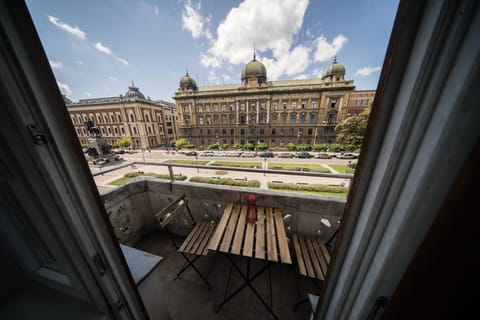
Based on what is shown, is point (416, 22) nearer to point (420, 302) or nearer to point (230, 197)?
point (420, 302)

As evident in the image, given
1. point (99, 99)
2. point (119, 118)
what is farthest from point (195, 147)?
→ point (99, 99)

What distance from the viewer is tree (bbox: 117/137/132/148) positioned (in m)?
25.2

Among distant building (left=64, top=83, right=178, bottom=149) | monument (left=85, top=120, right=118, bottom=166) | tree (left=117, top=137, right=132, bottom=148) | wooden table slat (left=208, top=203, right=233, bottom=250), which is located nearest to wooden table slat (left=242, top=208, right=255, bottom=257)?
wooden table slat (left=208, top=203, right=233, bottom=250)

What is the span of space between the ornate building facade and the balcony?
21.1 metres

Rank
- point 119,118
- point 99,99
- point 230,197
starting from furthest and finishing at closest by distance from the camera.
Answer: point 99,99 < point 119,118 < point 230,197

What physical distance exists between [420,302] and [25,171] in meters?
1.86

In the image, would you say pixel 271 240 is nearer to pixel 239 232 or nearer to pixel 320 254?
pixel 239 232

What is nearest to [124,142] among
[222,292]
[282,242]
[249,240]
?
[222,292]

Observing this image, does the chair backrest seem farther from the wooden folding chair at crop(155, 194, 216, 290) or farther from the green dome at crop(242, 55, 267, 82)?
the green dome at crop(242, 55, 267, 82)

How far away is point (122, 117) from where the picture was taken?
2484 cm

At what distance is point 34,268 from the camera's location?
1.13 meters

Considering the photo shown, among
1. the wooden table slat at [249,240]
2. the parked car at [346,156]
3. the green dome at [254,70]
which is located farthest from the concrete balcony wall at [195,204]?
the green dome at [254,70]

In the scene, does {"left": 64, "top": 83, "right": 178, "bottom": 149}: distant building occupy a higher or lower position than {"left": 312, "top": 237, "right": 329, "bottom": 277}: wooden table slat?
higher

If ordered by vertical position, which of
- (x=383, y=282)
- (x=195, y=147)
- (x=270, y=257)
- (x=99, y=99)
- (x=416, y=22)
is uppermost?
(x=99, y=99)
